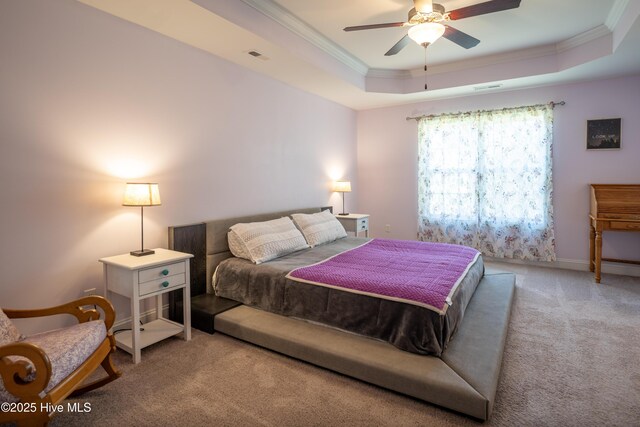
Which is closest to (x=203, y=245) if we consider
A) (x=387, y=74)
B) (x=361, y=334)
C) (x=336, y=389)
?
(x=361, y=334)

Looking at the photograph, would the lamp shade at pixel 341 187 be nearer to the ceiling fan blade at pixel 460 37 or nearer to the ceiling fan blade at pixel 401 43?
the ceiling fan blade at pixel 401 43

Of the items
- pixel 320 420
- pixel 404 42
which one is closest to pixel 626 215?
pixel 404 42

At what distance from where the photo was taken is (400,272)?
8.93 ft

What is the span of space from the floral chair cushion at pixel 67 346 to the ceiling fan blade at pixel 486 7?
3151 millimetres

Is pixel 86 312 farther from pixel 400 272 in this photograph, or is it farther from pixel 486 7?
pixel 486 7

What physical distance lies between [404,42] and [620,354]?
2.97 m

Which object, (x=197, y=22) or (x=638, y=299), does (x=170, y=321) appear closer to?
(x=197, y=22)

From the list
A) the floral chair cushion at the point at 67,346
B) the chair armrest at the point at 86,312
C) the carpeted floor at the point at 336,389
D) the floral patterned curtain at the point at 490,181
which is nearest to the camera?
the floral chair cushion at the point at 67,346

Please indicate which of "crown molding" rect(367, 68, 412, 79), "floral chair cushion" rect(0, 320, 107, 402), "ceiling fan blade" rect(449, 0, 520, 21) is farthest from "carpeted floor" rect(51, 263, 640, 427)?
"crown molding" rect(367, 68, 412, 79)

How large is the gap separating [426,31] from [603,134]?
133 inches

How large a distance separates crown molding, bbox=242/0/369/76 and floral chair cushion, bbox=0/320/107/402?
2703 millimetres

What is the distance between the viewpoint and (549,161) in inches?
185

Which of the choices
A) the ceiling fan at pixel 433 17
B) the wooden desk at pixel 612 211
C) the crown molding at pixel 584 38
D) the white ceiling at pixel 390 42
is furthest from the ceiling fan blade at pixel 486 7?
the wooden desk at pixel 612 211

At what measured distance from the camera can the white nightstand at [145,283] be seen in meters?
2.36
